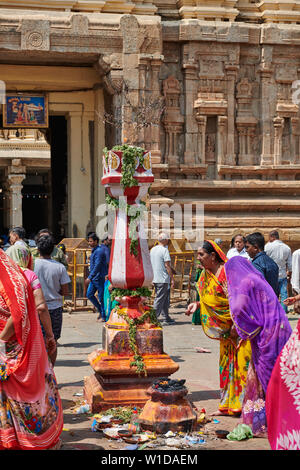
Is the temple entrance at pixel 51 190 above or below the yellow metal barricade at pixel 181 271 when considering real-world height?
above

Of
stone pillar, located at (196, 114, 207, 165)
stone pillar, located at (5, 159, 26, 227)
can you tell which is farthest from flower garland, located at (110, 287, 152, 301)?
stone pillar, located at (5, 159, 26, 227)

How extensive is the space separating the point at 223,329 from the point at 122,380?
3.41 feet

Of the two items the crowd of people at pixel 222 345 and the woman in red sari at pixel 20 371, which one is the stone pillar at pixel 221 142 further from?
the woman in red sari at pixel 20 371

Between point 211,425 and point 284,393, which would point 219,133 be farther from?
point 284,393

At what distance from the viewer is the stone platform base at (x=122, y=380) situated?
6680 millimetres

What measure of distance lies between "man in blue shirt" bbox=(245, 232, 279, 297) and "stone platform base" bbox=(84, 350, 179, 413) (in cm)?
198

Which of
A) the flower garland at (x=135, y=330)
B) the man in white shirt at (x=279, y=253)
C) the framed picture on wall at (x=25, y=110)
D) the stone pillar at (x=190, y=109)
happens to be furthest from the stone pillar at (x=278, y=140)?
the flower garland at (x=135, y=330)

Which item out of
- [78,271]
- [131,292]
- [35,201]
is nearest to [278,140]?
[78,271]

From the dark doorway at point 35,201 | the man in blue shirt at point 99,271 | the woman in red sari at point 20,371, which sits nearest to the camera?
the woman in red sari at point 20,371

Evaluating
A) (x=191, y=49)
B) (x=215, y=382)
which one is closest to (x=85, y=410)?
(x=215, y=382)

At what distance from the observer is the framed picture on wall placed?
58.4 ft

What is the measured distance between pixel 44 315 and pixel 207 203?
11266mm

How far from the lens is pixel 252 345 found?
6184 millimetres

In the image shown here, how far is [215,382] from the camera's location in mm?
8164
